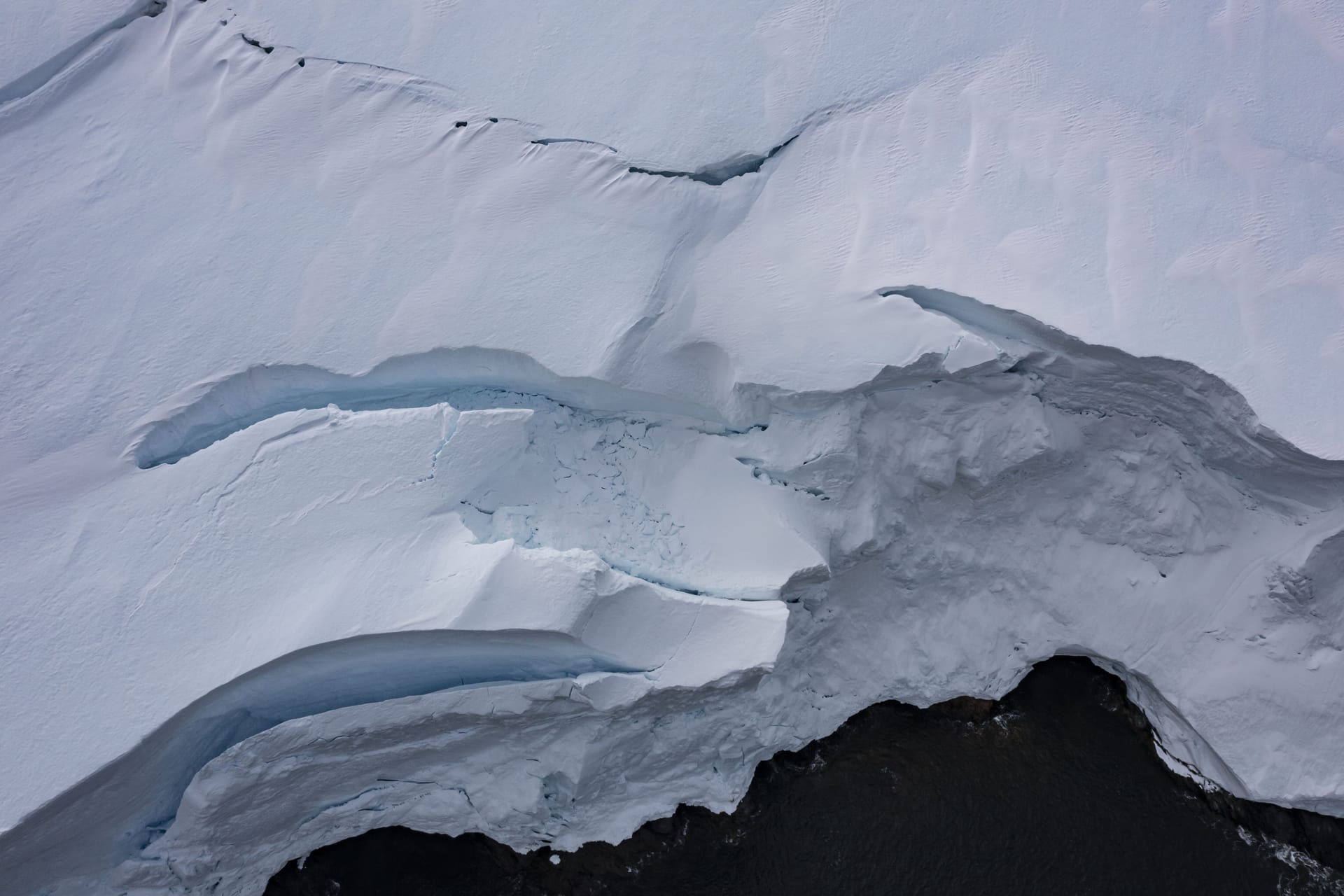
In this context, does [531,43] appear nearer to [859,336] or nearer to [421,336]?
[421,336]

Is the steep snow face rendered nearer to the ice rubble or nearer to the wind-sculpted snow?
the ice rubble

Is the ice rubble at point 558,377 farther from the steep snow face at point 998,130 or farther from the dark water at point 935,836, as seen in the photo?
the dark water at point 935,836

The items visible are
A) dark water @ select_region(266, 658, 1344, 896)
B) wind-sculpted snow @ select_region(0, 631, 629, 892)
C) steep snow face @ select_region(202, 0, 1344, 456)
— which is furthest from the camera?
dark water @ select_region(266, 658, 1344, 896)

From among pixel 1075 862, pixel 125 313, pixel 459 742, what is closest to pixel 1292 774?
pixel 1075 862

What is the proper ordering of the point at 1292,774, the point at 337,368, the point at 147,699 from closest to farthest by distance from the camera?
→ the point at 147,699
the point at 337,368
the point at 1292,774

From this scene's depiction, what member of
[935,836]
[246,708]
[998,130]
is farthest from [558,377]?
[935,836]

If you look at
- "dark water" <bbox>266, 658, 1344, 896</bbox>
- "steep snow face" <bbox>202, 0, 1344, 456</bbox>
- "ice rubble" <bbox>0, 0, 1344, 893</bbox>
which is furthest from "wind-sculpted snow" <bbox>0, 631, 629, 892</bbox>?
"steep snow face" <bbox>202, 0, 1344, 456</bbox>

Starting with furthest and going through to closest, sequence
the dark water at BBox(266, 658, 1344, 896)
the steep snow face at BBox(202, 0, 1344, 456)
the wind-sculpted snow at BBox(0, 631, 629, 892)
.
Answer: the dark water at BBox(266, 658, 1344, 896) → the steep snow face at BBox(202, 0, 1344, 456) → the wind-sculpted snow at BBox(0, 631, 629, 892)
